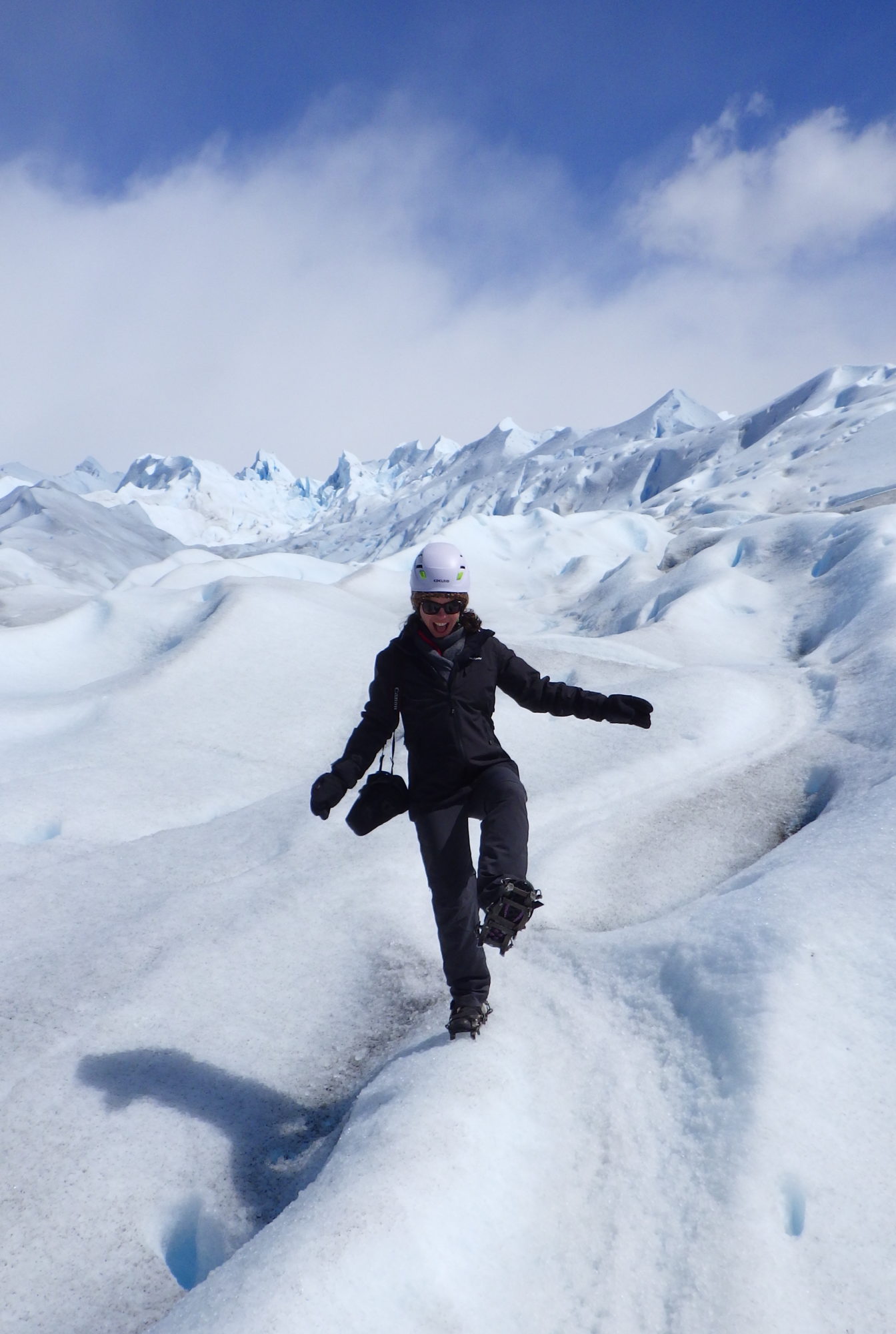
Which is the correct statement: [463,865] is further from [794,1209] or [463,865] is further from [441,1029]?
[794,1209]

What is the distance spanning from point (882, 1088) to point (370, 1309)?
205 centimetres

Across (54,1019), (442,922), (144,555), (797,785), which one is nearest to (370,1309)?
(442,922)

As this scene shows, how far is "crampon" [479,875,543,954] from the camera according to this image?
9.21 feet

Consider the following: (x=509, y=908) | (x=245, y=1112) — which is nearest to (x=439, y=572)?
(x=509, y=908)

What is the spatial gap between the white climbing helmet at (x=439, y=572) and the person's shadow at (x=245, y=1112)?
2.51 metres

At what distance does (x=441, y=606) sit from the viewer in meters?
3.40

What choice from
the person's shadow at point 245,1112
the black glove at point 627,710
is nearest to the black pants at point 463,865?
the black glove at point 627,710

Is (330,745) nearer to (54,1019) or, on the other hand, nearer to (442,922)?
Result: (54,1019)

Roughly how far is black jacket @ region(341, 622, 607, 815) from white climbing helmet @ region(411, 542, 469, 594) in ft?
0.75

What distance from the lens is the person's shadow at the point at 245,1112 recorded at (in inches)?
120

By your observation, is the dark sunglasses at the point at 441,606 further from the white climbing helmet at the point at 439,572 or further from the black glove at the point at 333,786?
the black glove at the point at 333,786

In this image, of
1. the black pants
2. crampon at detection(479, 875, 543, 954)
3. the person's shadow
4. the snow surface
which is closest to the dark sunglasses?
the black pants

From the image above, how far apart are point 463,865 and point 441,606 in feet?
3.95

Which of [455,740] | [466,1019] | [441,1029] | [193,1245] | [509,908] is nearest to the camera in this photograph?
[509,908]
